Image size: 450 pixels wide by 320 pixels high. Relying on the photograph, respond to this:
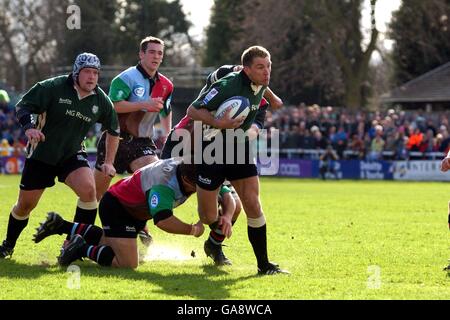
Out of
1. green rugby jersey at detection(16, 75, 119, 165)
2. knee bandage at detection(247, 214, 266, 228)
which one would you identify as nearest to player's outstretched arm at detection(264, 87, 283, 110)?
knee bandage at detection(247, 214, 266, 228)

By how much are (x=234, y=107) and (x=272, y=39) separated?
36286mm

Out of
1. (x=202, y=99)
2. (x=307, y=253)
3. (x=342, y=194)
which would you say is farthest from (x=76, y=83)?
(x=342, y=194)

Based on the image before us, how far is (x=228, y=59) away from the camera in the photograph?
170 feet

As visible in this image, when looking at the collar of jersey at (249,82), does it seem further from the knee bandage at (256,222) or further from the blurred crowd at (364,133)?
the blurred crowd at (364,133)

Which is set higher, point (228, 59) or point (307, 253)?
point (228, 59)

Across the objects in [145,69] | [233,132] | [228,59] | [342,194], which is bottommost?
[342,194]

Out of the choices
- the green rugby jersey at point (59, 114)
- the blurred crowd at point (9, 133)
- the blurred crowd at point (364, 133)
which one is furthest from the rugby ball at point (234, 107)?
the blurred crowd at point (9, 133)

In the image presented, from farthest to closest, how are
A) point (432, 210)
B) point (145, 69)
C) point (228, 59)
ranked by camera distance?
point (228, 59) < point (432, 210) < point (145, 69)

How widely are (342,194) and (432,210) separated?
5.37 meters

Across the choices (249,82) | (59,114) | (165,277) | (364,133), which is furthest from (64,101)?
(364,133)

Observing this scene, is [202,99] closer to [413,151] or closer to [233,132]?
[233,132]

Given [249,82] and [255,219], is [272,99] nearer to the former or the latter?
[249,82]

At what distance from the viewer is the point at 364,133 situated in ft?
106

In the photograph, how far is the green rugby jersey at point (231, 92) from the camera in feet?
26.9
